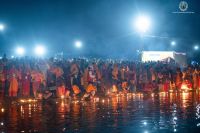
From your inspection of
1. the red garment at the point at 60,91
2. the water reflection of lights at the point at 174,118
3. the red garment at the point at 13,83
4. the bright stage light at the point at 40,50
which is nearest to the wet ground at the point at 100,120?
the water reflection of lights at the point at 174,118

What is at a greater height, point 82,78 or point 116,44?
point 116,44

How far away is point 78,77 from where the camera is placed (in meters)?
27.0

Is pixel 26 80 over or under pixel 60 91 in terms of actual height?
over

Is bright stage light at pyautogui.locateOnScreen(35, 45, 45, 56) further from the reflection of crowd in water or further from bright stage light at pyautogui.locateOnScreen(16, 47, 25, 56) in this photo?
the reflection of crowd in water

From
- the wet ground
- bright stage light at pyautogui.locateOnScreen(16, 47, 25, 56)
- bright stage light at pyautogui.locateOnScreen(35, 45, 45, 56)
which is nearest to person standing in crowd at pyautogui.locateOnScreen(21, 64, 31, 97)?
the wet ground

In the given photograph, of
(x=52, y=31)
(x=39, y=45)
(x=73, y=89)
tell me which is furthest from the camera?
(x=52, y=31)

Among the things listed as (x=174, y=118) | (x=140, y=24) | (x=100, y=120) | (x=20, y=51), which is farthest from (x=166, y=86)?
(x=140, y=24)

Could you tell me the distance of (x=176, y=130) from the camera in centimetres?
1285

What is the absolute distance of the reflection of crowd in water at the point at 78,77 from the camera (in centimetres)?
2375

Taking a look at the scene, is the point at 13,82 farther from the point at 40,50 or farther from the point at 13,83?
the point at 40,50

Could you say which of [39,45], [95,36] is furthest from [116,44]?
[39,45]

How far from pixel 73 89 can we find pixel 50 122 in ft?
37.9

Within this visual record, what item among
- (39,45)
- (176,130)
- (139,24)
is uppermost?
(139,24)

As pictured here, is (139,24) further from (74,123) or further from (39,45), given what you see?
(74,123)
